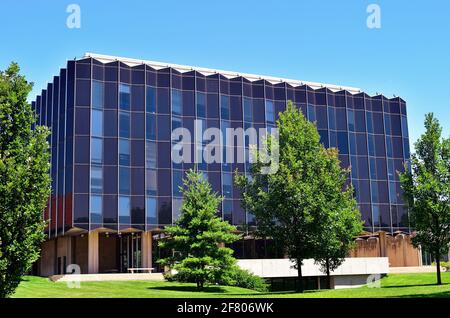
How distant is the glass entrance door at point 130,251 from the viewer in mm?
52456

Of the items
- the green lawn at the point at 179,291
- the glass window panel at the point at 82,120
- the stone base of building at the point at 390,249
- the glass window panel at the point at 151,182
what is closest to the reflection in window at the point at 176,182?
the glass window panel at the point at 151,182

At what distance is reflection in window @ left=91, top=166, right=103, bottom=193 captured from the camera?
49.1 meters

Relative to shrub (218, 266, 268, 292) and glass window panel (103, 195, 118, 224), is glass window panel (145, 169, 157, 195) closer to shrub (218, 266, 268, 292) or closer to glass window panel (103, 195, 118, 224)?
glass window panel (103, 195, 118, 224)

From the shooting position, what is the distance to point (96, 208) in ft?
160

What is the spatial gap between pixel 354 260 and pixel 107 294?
25814 mm

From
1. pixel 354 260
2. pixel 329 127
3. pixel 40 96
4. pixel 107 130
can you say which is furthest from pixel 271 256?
pixel 40 96

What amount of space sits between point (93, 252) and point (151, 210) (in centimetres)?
591

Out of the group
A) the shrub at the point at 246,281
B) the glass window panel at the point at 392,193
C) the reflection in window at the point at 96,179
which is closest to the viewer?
the shrub at the point at 246,281

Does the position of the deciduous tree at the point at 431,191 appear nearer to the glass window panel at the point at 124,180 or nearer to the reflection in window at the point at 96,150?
the glass window panel at the point at 124,180

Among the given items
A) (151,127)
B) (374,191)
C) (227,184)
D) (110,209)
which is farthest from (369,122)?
(110,209)

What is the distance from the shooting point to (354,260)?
51125 millimetres

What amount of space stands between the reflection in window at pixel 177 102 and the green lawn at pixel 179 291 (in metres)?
18.0

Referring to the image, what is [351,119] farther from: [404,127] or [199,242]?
[199,242]
